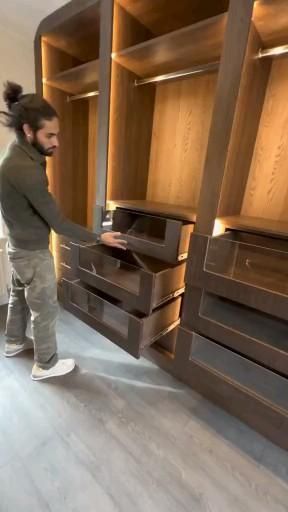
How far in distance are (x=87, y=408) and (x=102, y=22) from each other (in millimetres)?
1984

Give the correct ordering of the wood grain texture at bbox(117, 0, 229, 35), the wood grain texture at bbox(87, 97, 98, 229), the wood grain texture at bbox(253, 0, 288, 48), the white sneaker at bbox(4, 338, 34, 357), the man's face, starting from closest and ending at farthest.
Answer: the wood grain texture at bbox(253, 0, 288, 48), the man's face, the wood grain texture at bbox(117, 0, 229, 35), the white sneaker at bbox(4, 338, 34, 357), the wood grain texture at bbox(87, 97, 98, 229)

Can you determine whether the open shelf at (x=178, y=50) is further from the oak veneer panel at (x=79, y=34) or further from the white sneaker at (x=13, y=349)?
the white sneaker at (x=13, y=349)

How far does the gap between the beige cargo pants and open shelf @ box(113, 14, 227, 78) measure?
1.12 metres

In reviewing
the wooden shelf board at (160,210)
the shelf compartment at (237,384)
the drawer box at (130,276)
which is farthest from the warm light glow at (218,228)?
the shelf compartment at (237,384)

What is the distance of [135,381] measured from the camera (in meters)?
1.49

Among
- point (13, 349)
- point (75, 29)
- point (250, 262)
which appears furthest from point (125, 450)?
point (75, 29)

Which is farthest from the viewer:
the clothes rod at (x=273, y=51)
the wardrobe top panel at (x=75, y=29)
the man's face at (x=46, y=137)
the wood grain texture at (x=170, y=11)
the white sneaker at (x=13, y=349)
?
the white sneaker at (x=13, y=349)

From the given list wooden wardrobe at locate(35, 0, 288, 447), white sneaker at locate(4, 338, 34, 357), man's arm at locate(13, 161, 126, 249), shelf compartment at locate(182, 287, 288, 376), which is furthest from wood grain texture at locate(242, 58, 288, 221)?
white sneaker at locate(4, 338, 34, 357)

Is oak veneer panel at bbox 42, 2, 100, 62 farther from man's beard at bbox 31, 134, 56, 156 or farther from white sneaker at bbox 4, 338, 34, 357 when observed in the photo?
white sneaker at bbox 4, 338, 34, 357

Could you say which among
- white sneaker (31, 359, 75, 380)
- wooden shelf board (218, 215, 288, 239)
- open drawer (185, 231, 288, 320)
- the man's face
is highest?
the man's face

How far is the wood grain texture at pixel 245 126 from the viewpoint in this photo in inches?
39.4

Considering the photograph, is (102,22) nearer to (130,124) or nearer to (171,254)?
(130,124)

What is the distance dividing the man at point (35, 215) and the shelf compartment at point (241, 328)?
0.52m

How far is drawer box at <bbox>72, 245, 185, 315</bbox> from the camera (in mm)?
1181
